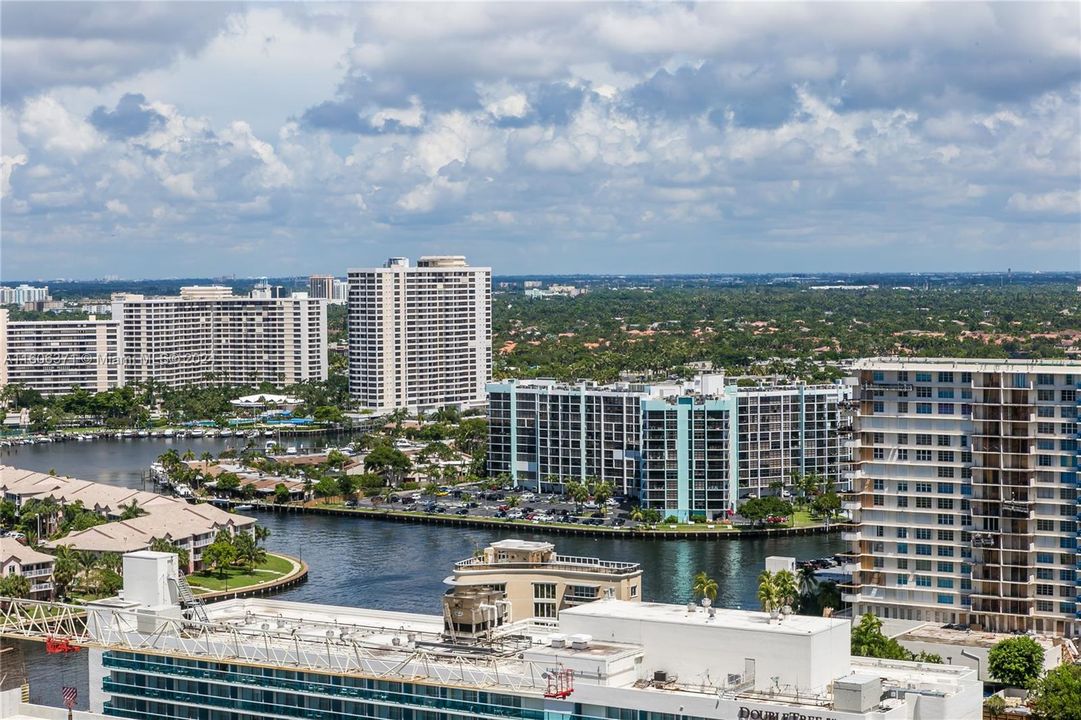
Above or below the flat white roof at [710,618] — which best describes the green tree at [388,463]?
below

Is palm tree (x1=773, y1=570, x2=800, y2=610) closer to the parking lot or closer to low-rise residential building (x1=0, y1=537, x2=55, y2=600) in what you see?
the parking lot

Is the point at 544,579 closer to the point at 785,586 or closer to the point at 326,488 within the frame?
the point at 785,586

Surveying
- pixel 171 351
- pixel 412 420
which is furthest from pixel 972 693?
pixel 171 351

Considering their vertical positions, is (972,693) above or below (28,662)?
above

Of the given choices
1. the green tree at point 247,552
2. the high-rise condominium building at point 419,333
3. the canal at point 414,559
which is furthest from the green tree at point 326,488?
the high-rise condominium building at point 419,333

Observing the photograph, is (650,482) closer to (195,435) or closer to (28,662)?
→ (28,662)

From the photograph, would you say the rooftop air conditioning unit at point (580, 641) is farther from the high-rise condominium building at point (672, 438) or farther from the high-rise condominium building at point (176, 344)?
the high-rise condominium building at point (176, 344)

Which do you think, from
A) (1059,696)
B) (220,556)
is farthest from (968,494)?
(220,556)
